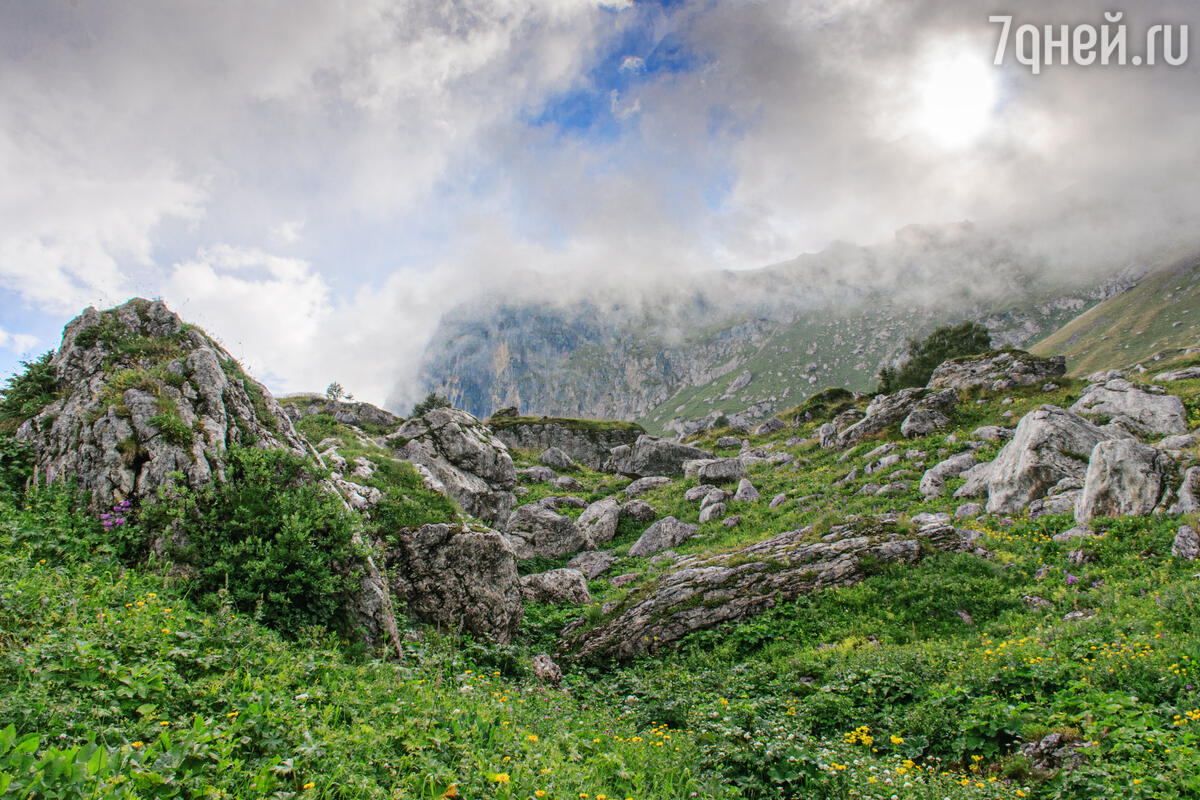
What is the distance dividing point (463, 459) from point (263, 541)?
22.0 metres

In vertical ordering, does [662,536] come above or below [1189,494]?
below

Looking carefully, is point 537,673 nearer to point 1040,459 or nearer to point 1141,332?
point 1040,459

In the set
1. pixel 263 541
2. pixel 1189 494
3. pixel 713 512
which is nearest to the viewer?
pixel 263 541

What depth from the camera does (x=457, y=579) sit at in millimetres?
14047

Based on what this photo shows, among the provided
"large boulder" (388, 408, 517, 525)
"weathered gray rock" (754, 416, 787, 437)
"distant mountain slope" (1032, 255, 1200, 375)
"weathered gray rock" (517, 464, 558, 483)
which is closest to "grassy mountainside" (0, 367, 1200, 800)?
"large boulder" (388, 408, 517, 525)

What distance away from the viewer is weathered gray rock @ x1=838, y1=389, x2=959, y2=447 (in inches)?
1357

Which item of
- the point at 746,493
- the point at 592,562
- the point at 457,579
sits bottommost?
the point at 592,562

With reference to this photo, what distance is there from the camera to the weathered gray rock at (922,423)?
3159 centimetres

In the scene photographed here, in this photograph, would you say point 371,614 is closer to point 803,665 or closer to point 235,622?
point 235,622

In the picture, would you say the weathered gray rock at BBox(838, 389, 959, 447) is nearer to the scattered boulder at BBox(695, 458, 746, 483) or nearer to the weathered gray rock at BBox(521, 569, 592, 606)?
the scattered boulder at BBox(695, 458, 746, 483)

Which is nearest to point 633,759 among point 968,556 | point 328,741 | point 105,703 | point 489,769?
point 489,769

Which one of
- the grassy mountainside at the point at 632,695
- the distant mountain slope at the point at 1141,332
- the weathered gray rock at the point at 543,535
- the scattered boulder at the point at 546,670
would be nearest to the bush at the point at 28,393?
the grassy mountainside at the point at 632,695

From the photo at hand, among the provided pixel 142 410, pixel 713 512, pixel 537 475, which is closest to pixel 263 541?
pixel 142 410

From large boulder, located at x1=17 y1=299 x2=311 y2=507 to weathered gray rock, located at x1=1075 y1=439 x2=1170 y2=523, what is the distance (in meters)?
24.7
